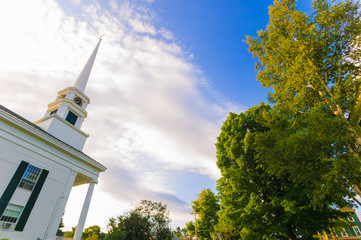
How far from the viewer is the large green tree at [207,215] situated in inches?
A: 1143

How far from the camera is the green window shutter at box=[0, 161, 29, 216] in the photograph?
12.8m

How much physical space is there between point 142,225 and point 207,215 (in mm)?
11501

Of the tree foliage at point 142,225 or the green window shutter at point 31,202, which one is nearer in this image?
the green window shutter at point 31,202

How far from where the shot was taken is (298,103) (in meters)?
10.2

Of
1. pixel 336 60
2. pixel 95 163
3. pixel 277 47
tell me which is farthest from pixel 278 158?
pixel 95 163

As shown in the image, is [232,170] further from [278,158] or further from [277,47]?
[277,47]

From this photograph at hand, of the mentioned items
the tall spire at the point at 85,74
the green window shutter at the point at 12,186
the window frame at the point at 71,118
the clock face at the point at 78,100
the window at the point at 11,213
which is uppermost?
the tall spire at the point at 85,74

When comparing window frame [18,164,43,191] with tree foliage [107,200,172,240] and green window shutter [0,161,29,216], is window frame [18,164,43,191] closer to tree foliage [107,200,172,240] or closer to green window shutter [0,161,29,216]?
green window shutter [0,161,29,216]

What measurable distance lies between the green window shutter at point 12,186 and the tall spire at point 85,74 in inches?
584

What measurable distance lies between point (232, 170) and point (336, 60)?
10034mm

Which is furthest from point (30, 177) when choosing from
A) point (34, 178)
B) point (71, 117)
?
point (71, 117)

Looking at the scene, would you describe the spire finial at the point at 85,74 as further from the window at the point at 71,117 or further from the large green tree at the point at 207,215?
the large green tree at the point at 207,215

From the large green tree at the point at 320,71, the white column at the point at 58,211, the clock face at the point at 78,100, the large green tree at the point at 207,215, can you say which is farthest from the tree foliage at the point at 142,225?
the large green tree at the point at 320,71

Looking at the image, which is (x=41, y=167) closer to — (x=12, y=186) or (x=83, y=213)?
(x=12, y=186)
